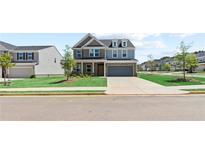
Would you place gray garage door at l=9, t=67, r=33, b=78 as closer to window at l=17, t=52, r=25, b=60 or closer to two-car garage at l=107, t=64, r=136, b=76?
window at l=17, t=52, r=25, b=60

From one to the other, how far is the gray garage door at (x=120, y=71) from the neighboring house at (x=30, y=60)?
35.9ft

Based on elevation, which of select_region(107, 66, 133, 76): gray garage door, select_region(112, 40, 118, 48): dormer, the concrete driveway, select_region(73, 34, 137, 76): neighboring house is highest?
select_region(112, 40, 118, 48): dormer

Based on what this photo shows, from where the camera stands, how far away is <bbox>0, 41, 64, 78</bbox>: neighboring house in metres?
39.9

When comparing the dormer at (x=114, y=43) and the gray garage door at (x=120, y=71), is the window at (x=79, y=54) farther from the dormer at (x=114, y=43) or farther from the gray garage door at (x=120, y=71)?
the dormer at (x=114, y=43)

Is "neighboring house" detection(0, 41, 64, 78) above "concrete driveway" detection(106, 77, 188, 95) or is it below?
above

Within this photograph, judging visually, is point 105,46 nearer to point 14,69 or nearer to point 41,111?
point 14,69

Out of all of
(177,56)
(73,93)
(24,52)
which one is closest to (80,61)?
(24,52)

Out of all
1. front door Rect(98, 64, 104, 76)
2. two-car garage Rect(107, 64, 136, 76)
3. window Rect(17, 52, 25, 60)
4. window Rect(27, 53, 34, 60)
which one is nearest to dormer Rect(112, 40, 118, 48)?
two-car garage Rect(107, 64, 136, 76)

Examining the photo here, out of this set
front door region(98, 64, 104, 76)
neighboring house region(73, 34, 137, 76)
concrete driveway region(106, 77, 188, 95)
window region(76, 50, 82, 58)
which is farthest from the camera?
window region(76, 50, 82, 58)

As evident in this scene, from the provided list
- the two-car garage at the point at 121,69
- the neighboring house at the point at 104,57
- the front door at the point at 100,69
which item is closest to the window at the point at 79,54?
the neighboring house at the point at 104,57

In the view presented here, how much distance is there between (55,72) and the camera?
4722 cm

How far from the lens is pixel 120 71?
135 feet

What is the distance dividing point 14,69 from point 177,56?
26.9m
